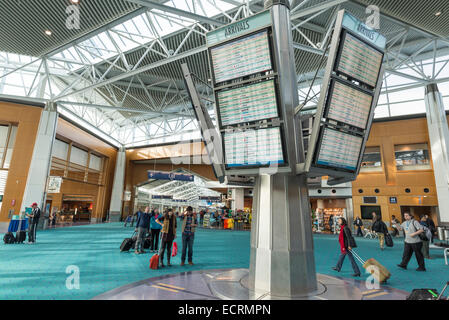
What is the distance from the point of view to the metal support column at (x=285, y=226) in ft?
12.2

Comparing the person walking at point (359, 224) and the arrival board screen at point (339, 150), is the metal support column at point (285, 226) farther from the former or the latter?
the person walking at point (359, 224)

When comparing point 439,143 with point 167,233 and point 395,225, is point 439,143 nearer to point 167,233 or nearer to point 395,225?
point 395,225

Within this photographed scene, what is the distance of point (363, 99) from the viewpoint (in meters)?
3.86

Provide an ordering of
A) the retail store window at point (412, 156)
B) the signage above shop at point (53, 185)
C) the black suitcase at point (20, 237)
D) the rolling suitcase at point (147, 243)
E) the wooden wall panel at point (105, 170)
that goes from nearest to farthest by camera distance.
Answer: the rolling suitcase at point (147, 243), the black suitcase at point (20, 237), the signage above shop at point (53, 185), the retail store window at point (412, 156), the wooden wall panel at point (105, 170)

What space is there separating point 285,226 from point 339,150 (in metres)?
1.45

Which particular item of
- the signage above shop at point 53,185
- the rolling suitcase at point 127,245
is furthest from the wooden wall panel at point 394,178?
the signage above shop at point 53,185

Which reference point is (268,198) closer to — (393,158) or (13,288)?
(13,288)

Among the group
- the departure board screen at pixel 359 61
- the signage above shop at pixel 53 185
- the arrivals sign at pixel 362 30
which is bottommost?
the signage above shop at pixel 53 185

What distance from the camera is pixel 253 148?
12.8ft

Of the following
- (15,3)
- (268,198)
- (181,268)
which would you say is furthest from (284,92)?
(15,3)

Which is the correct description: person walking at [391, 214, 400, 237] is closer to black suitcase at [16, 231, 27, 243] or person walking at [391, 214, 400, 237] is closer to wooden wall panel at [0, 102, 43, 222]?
black suitcase at [16, 231, 27, 243]

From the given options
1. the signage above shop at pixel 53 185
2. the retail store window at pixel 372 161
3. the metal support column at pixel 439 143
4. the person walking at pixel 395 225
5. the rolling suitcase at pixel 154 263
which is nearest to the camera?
the rolling suitcase at pixel 154 263

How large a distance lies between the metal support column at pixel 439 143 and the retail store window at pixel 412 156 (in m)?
3.14

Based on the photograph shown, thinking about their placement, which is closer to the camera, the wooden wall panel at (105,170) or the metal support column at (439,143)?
the metal support column at (439,143)
